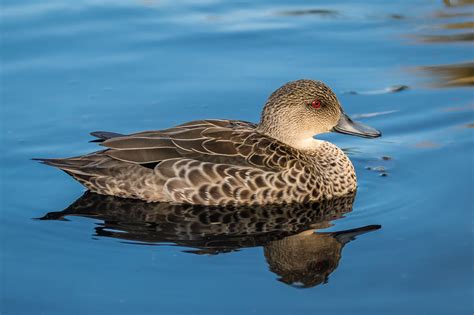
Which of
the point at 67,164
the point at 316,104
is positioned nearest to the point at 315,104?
the point at 316,104

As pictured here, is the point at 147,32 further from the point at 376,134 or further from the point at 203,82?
the point at 376,134

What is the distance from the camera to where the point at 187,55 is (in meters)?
12.7

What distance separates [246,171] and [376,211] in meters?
1.24

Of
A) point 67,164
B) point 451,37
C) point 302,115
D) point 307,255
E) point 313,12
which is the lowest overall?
point 307,255

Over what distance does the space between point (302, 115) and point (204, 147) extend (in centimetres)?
102

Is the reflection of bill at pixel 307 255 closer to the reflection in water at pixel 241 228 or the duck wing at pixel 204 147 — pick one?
the reflection in water at pixel 241 228

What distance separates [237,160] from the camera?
30.6ft

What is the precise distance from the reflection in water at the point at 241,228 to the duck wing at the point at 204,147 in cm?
42

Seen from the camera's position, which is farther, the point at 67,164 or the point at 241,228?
the point at 67,164

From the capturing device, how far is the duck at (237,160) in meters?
9.27

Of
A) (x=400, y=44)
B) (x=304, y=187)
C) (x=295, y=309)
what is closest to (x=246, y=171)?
(x=304, y=187)

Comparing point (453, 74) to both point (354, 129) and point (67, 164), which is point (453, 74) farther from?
point (67, 164)

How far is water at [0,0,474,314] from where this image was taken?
7.49 meters

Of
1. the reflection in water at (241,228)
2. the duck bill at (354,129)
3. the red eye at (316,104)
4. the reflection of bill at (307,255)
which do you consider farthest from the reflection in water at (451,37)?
the reflection of bill at (307,255)
